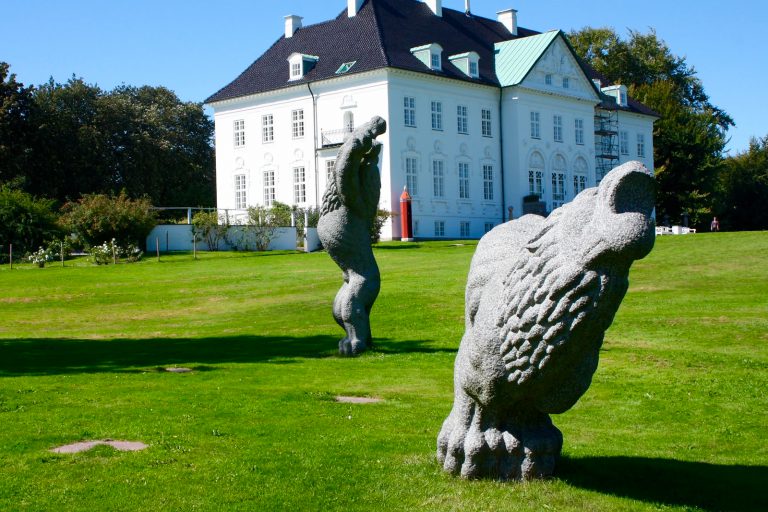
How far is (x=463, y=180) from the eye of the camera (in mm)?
59562

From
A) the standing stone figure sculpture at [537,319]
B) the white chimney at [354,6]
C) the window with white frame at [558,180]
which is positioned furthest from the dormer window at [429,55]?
the standing stone figure sculpture at [537,319]

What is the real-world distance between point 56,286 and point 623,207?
28261 mm

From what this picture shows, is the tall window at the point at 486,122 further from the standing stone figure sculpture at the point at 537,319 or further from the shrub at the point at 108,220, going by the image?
the standing stone figure sculpture at the point at 537,319

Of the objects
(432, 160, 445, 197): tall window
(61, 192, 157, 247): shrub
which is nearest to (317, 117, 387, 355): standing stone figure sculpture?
(61, 192, 157, 247): shrub

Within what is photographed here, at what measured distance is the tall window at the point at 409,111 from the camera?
55.8 meters

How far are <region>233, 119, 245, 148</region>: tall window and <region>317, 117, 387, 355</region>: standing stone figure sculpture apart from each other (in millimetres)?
46583

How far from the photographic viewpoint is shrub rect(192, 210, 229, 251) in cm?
4656

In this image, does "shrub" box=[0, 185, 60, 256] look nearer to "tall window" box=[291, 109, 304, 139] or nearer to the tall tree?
"tall window" box=[291, 109, 304, 139]

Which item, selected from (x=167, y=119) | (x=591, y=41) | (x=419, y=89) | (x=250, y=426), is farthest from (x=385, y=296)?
(x=591, y=41)

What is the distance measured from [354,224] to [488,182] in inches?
1818

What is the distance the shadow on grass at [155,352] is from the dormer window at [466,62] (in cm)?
4218

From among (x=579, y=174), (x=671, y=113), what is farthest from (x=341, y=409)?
(x=671, y=113)

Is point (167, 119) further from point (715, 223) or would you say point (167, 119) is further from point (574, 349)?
point (574, 349)

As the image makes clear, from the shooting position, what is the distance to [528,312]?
674 cm
